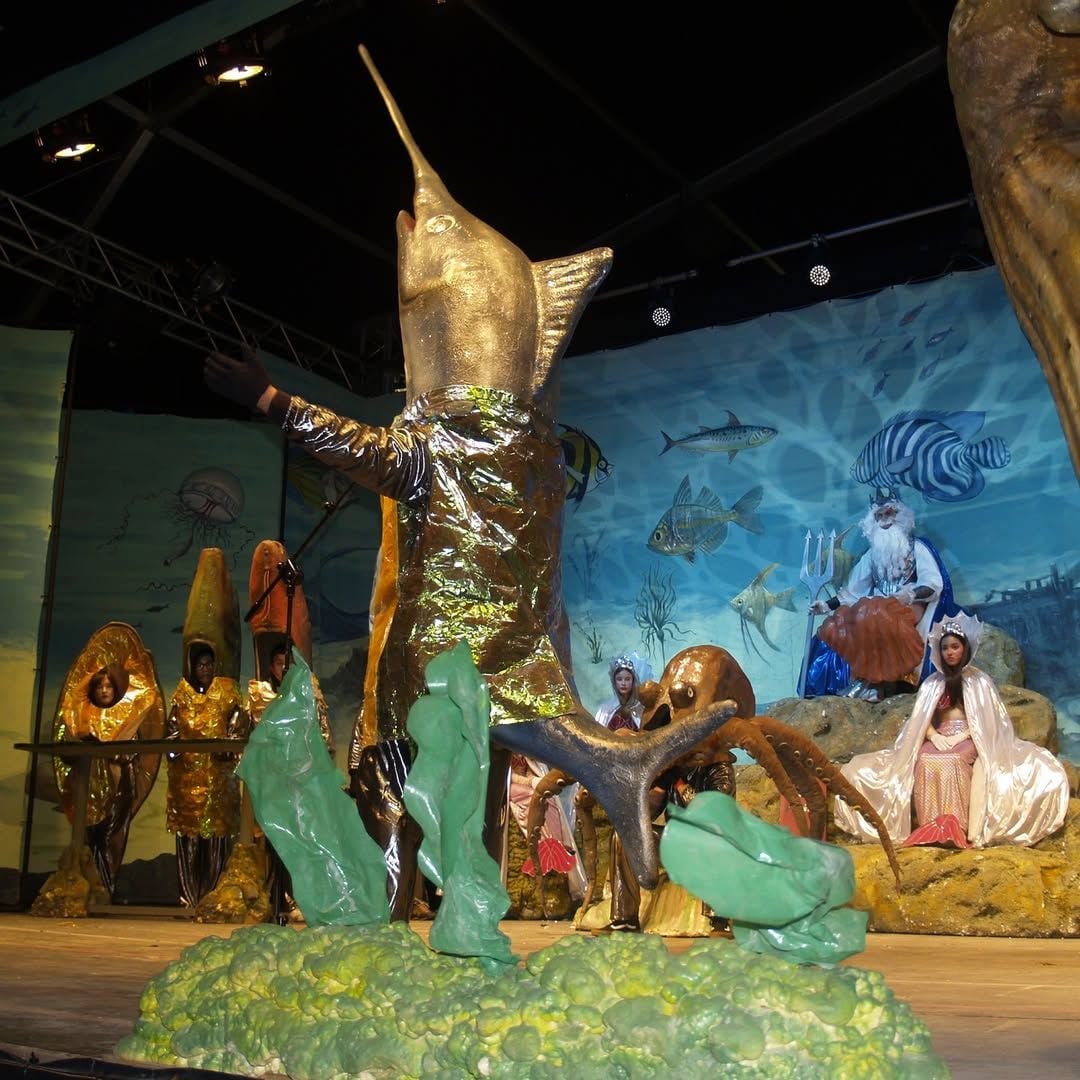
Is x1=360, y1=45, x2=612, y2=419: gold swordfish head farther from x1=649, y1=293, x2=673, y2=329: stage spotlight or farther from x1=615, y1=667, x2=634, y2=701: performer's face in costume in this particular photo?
x1=649, y1=293, x2=673, y2=329: stage spotlight

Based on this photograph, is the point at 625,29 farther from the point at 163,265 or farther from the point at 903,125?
the point at 163,265

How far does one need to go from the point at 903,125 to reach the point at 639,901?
18.1 feet

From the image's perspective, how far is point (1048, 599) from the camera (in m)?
8.10

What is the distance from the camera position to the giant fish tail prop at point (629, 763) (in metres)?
1.77

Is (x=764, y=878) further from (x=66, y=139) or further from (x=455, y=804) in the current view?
(x=66, y=139)

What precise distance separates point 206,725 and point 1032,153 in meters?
6.04

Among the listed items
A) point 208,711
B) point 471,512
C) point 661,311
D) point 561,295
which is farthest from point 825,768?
point 661,311

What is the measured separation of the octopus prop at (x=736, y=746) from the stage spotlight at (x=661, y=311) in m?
4.55

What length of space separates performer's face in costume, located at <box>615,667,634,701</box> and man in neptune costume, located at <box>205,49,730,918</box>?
652cm

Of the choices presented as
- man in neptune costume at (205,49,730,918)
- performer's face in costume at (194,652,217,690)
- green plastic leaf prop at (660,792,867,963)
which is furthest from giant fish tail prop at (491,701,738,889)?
performer's face in costume at (194,652,217,690)

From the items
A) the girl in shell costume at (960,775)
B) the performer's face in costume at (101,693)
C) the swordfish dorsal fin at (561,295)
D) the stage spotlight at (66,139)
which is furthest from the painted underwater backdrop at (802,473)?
the swordfish dorsal fin at (561,295)

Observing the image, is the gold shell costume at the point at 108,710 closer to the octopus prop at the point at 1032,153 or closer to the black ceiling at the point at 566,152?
the black ceiling at the point at 566,152

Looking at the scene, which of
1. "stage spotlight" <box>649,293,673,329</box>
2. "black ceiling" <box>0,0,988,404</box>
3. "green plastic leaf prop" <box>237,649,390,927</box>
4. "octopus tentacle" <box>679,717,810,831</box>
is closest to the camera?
"green plastic leaf prop" <box>237,649,390,927</box>

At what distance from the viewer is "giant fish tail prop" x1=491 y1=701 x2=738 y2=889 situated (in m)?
1.77
